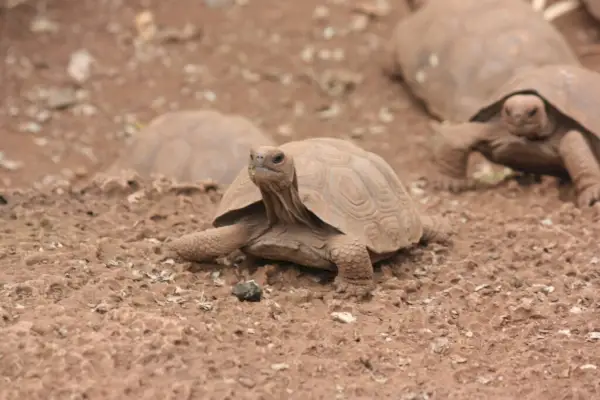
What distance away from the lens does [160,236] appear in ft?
12.6

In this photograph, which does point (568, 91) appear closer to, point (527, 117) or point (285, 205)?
point (527, 117)

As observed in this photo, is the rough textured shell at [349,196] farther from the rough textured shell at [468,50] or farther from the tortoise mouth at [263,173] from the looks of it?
the rough textured shell at [468,50]

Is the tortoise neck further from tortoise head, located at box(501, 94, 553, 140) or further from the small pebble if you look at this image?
tortoise head, located at box(501, 94, 553, 140)

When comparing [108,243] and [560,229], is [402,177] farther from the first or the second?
[108,243]

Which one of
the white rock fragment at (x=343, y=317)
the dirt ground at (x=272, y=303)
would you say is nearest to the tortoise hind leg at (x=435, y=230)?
the dirt ground at (x=272, y=303)

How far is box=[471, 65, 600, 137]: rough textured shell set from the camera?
4.74 meters

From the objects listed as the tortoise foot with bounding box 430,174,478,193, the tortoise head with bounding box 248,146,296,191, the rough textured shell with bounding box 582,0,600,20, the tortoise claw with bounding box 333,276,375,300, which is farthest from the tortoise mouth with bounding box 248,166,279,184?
the rough textured shell with bounding box 582,0,600,20

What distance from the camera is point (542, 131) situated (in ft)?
15.6

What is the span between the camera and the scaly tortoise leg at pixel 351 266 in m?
3.28

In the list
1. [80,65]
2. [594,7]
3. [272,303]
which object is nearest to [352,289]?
[272,303]

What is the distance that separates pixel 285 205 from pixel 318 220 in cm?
17

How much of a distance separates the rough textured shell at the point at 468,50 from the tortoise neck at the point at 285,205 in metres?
3.05

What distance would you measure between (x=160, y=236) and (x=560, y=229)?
1770mm

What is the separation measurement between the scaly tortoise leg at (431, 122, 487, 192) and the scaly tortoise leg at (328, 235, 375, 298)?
1.87 metres
